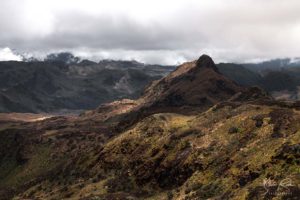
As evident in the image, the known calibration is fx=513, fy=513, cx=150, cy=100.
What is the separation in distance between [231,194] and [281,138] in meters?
17.2

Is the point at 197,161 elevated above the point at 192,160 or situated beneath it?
elevated above
